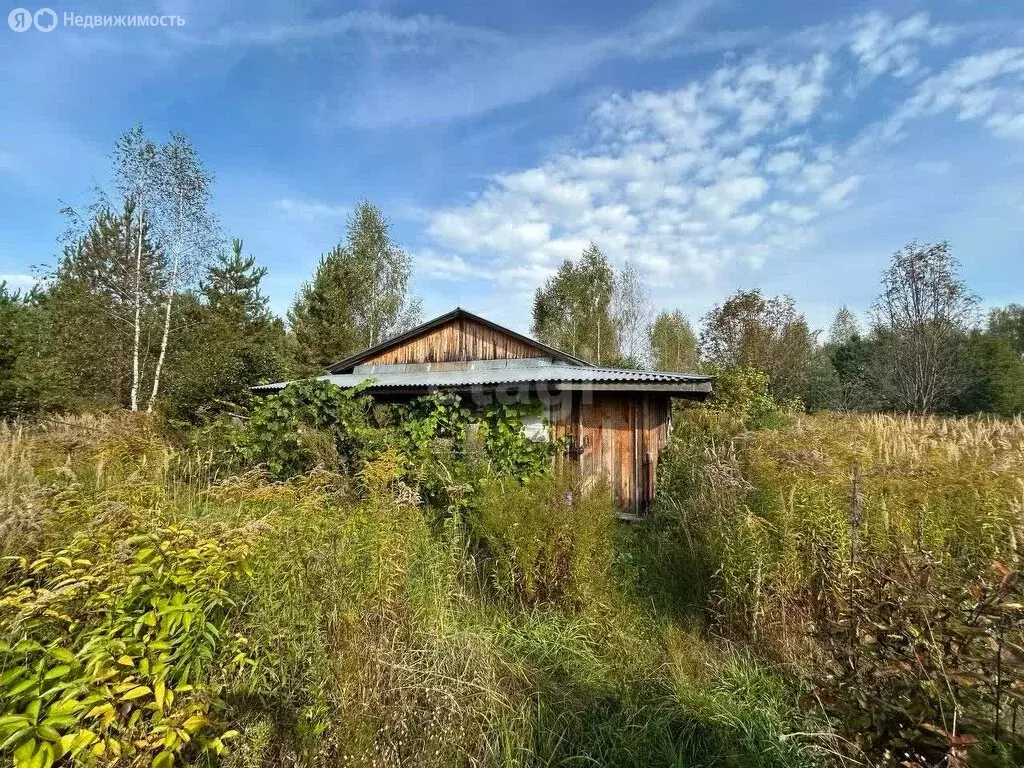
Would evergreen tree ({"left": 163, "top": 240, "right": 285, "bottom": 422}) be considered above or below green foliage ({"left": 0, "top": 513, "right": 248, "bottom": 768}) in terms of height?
above

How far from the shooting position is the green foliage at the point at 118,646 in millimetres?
1637

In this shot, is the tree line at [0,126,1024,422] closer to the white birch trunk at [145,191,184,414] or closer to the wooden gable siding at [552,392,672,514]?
the white birch trunk at [145,191,184,414]

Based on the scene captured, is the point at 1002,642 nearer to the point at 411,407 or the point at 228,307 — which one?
the point at 411,407

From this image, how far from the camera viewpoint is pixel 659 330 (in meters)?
31.0

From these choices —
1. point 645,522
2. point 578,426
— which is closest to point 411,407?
point 578,426

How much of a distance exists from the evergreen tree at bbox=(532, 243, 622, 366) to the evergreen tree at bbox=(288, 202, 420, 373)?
30.6 feet

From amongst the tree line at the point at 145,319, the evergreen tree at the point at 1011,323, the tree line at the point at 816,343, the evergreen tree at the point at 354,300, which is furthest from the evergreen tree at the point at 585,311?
Answer: the evergreen tree at the point at 1011,323

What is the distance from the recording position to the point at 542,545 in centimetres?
429

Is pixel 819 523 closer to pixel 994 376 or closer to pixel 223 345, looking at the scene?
pixel 223 345

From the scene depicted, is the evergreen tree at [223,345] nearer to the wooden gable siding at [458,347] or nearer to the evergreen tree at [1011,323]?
the wooden gable siding at [458,347]

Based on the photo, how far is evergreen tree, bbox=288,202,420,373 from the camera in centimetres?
2109

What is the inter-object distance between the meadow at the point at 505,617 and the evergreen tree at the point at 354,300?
16400 mm

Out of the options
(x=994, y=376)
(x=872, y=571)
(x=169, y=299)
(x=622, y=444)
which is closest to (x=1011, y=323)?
(x=994, y=376)

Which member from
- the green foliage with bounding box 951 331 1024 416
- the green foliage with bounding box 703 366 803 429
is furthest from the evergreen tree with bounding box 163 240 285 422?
the green foliage with bounding box 951 331 1024 416
